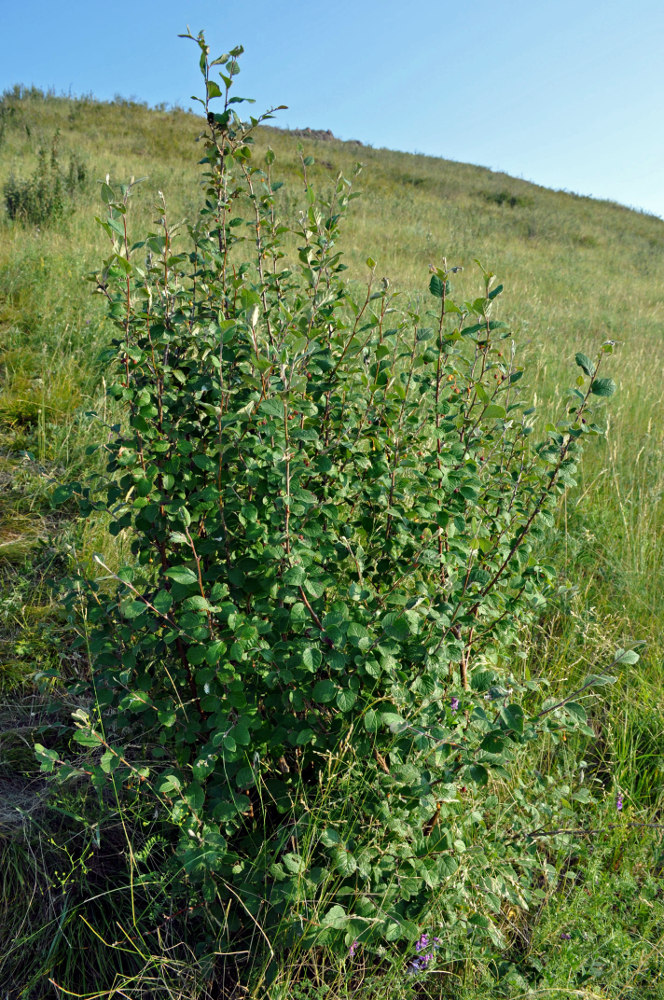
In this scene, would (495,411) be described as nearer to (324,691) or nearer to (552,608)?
(324,691)

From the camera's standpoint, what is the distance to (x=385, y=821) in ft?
5.24

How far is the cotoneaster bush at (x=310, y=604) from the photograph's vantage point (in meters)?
1.50

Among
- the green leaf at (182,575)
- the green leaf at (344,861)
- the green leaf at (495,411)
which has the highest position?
the green leaf at (495,411)

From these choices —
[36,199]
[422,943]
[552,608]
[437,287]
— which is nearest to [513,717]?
[422,943]

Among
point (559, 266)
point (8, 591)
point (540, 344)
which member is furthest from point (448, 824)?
point (559, 266)

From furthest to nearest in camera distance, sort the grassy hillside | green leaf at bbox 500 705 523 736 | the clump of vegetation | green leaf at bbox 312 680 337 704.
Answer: the clump of vegetation
the grassy hillside
green leaf at bbox 312 680 337 704
green leaf at bbox 500 705 523 736

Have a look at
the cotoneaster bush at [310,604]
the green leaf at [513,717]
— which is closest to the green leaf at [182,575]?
the cotoneaster bush at [310,604]

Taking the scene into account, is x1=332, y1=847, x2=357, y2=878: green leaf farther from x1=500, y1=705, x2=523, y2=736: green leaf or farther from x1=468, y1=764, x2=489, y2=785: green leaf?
x1=500, y1=705, x2=523, y2=736: green leaf

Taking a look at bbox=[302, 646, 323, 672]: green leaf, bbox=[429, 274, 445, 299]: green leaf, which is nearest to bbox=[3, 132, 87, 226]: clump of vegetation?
bbox=[429, 274, 445, 299]: green leaf

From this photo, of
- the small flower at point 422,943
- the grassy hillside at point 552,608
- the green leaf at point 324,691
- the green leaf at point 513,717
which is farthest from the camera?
the grassy hillside at point 552,608

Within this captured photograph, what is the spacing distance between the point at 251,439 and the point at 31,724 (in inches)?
61.9

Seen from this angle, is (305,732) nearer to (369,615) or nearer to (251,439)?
(369,615)

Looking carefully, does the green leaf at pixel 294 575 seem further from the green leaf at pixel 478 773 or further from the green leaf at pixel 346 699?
the green leaf at pixel 478 773

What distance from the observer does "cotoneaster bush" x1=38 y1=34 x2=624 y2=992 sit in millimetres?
1505
